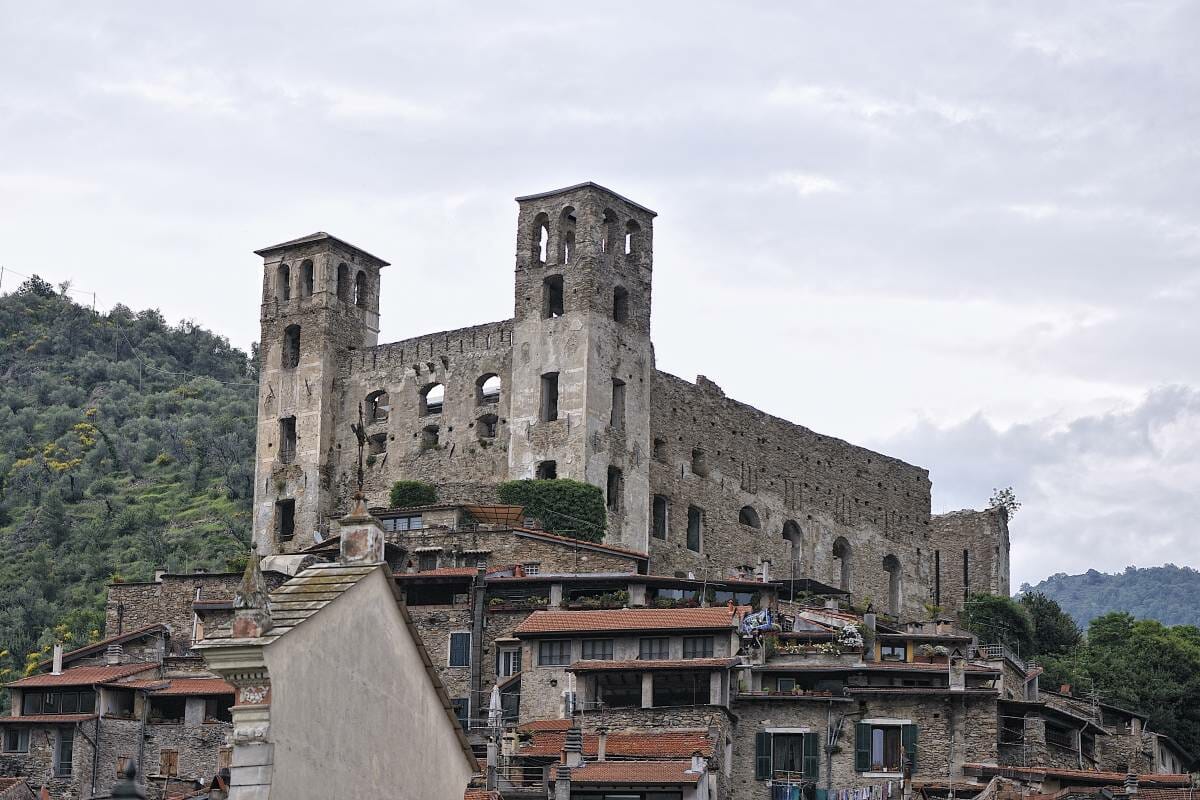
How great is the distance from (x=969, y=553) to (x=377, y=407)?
30428 millimetres

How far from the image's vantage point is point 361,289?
3430 inches

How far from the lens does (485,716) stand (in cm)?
6378

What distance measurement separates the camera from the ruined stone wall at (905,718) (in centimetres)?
5794

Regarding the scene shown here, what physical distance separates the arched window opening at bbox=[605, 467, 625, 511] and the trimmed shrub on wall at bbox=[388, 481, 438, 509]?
6.30 m

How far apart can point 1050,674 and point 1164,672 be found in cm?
430

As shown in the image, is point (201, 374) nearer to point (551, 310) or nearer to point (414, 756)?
point (551, 310)

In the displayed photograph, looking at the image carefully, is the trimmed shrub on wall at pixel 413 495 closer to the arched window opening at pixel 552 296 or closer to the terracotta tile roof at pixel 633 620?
the arched window opening at pixel 552 296

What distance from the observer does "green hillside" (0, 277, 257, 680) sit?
101 metres

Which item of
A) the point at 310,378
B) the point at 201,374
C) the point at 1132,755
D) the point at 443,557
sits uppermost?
the point at 201,374

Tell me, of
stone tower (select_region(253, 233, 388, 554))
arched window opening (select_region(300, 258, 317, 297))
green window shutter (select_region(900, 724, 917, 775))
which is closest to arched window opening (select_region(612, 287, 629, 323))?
stone tower (select_region(253, 233, 388, 554))

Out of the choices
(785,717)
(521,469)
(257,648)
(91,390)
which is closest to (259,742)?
(257,648)

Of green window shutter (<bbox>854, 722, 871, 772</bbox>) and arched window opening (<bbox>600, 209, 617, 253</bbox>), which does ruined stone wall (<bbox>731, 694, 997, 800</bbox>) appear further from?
arched window opening (<bbox>600, 209, 617, 253</bbox>)

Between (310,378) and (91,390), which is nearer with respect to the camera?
(310,378)

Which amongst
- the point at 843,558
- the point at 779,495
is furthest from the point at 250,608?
the point at 843,558
